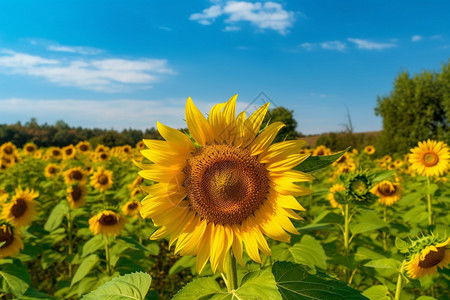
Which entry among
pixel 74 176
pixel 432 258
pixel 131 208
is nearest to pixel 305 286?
pixel 432 258

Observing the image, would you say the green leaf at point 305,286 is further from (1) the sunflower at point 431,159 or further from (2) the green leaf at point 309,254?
(1) the sunflower at point 431,159

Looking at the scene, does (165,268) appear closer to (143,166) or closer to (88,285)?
(88,285)

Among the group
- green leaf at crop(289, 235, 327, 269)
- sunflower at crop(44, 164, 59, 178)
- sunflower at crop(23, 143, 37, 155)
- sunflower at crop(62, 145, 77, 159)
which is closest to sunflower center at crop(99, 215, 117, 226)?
green leaf at crop(289, 235, 327, 269)

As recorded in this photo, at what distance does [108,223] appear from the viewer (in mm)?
4047

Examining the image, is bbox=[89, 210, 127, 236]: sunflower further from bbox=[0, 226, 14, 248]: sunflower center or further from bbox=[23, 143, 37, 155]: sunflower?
bbox=[23, 143, 37, 155]: sunflower

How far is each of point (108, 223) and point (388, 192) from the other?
364 cm

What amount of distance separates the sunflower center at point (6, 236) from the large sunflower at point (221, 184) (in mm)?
2544

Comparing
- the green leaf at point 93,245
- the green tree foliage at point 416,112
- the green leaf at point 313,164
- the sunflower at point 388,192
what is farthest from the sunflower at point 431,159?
the green tree foliage at point 416,112

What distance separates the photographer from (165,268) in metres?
6.60

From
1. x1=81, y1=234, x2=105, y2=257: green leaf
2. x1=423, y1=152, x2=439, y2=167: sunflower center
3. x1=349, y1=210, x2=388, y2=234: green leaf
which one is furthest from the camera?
x1=423, y1=152, x2=439, y2=167: sunflower center

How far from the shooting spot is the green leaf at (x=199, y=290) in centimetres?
134

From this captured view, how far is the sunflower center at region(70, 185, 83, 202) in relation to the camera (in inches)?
218

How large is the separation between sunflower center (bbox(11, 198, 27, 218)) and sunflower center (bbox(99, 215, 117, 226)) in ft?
4.64

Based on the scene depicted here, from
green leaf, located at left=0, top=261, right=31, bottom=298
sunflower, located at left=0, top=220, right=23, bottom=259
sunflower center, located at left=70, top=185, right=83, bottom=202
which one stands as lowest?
green leaf, located at left=0, top=261, right=31, bottom=298
